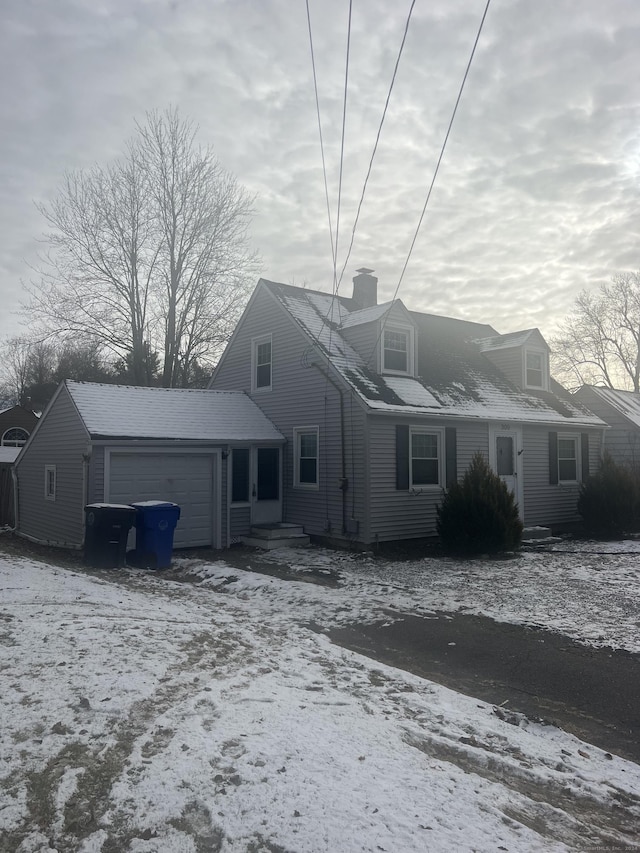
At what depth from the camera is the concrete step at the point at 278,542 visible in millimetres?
14062

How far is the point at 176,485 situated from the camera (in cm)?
1409

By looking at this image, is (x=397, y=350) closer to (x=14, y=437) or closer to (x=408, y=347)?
(x=408, y=347)

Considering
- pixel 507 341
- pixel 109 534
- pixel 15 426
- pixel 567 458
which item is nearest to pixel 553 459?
pixel 567 458

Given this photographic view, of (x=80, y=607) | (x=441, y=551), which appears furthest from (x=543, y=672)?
(x=441, y=551)

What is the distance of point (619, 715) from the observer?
5180 mm

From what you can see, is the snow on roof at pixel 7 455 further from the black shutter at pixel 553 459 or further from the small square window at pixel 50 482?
the black shutter at pixel 553 459

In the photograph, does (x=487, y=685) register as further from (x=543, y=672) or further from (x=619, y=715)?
(x=619, y=715)

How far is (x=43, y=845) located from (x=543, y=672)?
15.2 feet

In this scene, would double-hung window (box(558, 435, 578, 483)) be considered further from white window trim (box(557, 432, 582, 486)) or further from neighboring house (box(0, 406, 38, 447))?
neighboring house (box(0, 406, 38, 447))

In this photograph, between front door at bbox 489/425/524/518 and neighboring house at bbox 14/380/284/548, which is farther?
front door at bbox 489/425/524/518

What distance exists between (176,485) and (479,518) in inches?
257

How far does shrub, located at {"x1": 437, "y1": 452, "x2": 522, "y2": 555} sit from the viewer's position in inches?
508

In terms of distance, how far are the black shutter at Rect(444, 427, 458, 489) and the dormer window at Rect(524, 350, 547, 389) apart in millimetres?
4776

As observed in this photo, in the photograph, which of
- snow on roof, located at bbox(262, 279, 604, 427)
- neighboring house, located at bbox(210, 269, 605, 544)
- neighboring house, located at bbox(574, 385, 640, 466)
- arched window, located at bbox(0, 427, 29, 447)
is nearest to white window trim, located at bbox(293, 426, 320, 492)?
neighboring house, located at bbox(210, 269, 605, 544)
